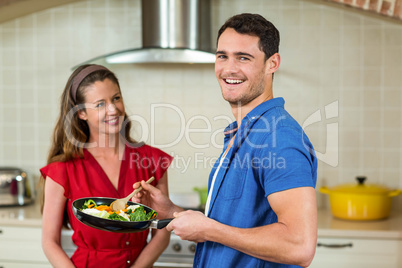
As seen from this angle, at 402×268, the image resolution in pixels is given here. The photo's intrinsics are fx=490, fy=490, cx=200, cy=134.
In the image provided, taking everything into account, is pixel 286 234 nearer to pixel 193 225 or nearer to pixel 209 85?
pixel 193 225

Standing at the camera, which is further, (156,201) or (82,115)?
(82,115)

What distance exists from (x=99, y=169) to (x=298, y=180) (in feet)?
3.33

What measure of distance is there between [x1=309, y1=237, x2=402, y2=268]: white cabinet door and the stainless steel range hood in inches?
49.4

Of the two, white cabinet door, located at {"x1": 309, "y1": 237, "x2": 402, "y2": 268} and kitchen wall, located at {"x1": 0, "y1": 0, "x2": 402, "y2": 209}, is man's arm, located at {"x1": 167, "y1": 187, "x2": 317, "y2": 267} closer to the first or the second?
white cabinet door, located at {"x1": 309, "y1": 237, "x2": 402, "y2": 268}

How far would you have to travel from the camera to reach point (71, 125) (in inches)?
76.2

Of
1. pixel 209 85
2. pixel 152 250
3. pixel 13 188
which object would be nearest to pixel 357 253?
pixel 152 250

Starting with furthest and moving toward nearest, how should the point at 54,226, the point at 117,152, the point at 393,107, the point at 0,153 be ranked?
the point at 0,153 < the point at 393,107 < the point at 117,152 < the point at 54,226

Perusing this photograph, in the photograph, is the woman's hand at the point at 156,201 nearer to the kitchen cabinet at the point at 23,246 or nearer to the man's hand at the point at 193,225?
the man's hand at the point at 193,225

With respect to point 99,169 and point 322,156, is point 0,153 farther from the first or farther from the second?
point 322,156

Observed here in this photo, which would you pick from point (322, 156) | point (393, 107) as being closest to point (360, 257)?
point (322, 156)

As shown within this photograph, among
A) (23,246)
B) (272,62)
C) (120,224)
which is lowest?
(23,246)

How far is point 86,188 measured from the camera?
1.85 metres

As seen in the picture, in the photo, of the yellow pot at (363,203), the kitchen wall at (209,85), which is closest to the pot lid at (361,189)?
the yellow pot at (363,203)

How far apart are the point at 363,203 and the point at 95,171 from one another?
1.63 m
